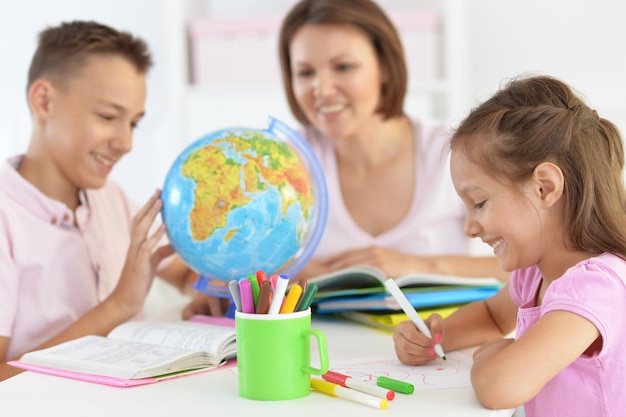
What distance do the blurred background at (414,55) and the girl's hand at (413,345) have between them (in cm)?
201

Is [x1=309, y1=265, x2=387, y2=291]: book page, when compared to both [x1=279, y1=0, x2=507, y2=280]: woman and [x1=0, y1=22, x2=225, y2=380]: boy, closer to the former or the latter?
[x1=0, y1=22, x2=225, y2=380]: boy

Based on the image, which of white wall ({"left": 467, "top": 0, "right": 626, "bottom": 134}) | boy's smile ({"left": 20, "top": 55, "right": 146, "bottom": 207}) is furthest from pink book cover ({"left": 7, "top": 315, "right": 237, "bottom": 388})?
white wall ({"left": 467, "top": 0, "right": 626, "bottom": 134})

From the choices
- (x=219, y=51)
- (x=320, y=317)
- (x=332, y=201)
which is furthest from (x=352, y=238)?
(x=219, y=51)

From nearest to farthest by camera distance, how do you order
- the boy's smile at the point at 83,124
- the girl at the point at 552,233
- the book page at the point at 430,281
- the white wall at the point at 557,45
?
the girl at the point at 552,233
the book page at the point at 430,281
the boy's smile at the point at 83,124
the white wall at the point at 557,45

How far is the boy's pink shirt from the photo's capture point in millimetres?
1604

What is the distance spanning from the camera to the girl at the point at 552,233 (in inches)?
40.0

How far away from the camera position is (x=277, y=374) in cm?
106

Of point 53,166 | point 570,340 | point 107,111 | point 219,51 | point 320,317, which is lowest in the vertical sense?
point 320,317

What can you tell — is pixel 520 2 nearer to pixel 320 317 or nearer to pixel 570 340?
pixel 320 317

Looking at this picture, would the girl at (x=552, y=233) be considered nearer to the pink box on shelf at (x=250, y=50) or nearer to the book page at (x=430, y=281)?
the book page at (x=430, y=281)

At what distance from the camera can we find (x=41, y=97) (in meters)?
1.78

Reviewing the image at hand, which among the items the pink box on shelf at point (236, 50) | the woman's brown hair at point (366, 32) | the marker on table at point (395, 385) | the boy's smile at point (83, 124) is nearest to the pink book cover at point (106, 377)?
the marker on table at point (395, 385)

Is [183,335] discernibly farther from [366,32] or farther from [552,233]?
A: [366,32]

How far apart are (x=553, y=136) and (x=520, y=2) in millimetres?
2365
